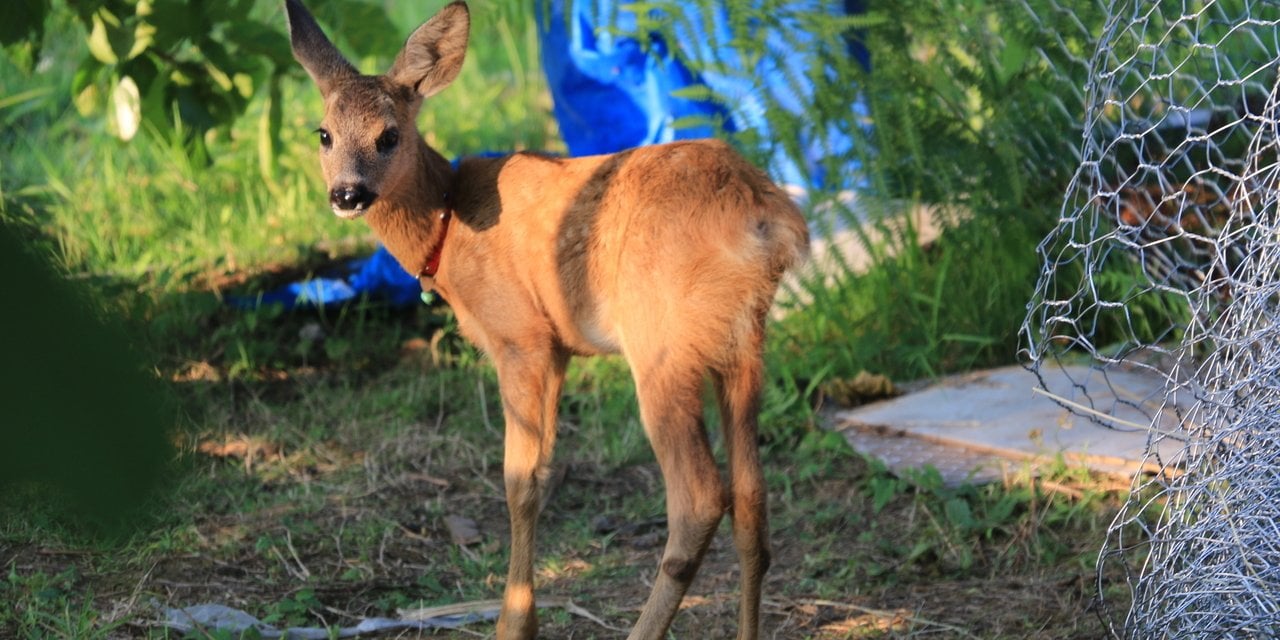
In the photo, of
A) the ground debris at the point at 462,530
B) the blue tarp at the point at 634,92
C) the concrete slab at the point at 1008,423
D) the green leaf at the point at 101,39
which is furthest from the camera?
the blue tarp at the point at 634,92

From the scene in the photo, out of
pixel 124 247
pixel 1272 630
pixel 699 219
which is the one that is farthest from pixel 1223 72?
pixel 124 247

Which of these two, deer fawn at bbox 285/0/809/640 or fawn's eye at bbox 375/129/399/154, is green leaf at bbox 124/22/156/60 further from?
fawn's eye at bbox 375/129/399/154

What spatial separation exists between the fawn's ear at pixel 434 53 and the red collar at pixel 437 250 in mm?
406

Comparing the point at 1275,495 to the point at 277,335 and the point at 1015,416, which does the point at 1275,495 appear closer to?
the point at 1015,416

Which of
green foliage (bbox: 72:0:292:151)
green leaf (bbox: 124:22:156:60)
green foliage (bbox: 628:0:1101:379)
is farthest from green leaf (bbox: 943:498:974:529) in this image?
green leaf (bbox: 124:22:156:60)

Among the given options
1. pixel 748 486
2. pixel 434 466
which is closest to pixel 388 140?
pixel 748 486

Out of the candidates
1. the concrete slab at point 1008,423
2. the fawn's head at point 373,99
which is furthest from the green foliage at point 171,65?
the concrete slab at point 1008,423

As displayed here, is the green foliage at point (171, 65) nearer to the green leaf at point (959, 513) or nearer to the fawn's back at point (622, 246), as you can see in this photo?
the fawn's back at point (622, 246)

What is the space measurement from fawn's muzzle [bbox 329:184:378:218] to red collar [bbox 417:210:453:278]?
0.34 metres

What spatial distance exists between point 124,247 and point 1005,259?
4.07 meters

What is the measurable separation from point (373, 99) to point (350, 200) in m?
0.42

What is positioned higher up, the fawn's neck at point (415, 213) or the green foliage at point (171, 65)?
the green foliage at point (171, 65)

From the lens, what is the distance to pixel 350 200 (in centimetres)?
370

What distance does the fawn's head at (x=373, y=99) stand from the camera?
385 centimetres
